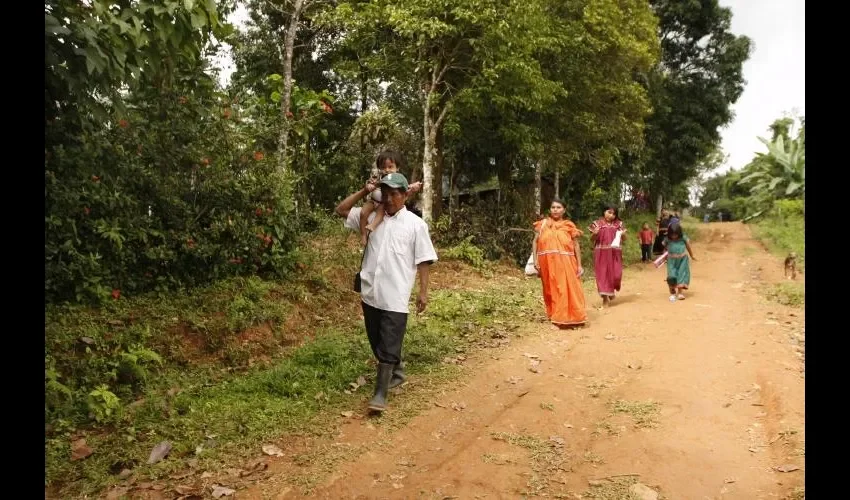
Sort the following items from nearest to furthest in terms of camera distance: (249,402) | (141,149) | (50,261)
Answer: (249,402)
(50,261)
(141,149)

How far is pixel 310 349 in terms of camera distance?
6156 mm

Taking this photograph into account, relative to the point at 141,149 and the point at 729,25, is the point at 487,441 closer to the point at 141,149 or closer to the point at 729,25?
the point at 141,149

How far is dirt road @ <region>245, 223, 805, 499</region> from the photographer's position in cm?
353

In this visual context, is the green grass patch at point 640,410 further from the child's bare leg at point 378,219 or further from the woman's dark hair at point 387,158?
the woman's dark hair at point 387,158

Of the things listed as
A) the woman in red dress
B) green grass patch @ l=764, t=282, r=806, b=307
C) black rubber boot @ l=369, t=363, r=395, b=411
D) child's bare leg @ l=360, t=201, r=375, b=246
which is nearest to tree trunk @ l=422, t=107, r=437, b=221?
the woman in red dress

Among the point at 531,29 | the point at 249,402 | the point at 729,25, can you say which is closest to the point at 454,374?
the point at 249,402

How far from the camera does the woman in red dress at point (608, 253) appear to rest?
32.4 feet

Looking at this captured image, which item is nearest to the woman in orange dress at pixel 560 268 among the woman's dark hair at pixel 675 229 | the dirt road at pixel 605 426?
the dirt road at pixel 605 426

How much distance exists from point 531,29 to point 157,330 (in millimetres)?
9732

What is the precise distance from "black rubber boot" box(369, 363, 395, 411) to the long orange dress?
4.02 m

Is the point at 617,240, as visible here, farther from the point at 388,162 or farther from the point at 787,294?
the point at 388,162

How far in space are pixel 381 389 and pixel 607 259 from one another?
21.1 feet

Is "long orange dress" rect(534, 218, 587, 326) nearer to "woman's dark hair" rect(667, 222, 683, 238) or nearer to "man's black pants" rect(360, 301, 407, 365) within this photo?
"woman's dark hair" rect(667, 222, 683, 238)

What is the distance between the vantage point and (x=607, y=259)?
9.90 meters
